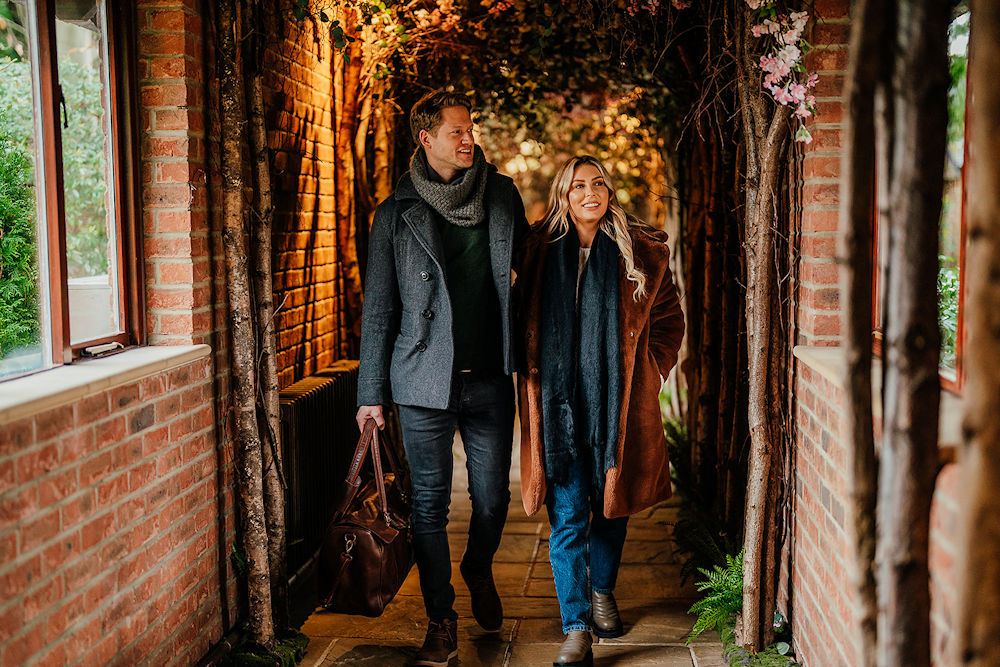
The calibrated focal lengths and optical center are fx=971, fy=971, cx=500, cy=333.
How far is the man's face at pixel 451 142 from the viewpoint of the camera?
10.6 feet

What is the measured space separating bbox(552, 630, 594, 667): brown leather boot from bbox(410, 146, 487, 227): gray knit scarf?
143cm

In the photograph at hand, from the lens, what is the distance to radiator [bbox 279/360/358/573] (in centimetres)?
387

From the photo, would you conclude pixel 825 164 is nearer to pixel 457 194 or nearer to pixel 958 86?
pixel 958 86

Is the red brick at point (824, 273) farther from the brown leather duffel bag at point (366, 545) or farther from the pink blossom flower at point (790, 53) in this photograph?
the brown leather duffel bag at point (366, 545)

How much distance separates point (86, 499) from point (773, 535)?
7.03ft

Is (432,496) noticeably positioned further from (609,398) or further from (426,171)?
(426,171)

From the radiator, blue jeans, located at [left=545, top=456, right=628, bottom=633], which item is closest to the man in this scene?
blue jeans, located at [left=545, top=456, right=628, bottom=633]

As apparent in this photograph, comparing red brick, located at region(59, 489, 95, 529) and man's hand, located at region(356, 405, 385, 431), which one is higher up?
man's hand, located at region(356, 405, 385, 431)

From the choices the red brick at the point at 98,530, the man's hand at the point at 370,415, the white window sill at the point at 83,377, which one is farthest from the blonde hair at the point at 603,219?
the red brick at the point at 98,530

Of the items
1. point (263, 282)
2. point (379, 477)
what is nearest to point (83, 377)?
point (263, 282)

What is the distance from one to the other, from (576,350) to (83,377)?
157cm

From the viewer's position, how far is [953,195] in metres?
2.23

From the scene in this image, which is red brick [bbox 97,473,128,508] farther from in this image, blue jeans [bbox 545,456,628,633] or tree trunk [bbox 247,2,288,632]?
blue jeans [bbox 545,456,628,633]

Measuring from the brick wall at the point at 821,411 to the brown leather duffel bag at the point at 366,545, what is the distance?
1.30 m
